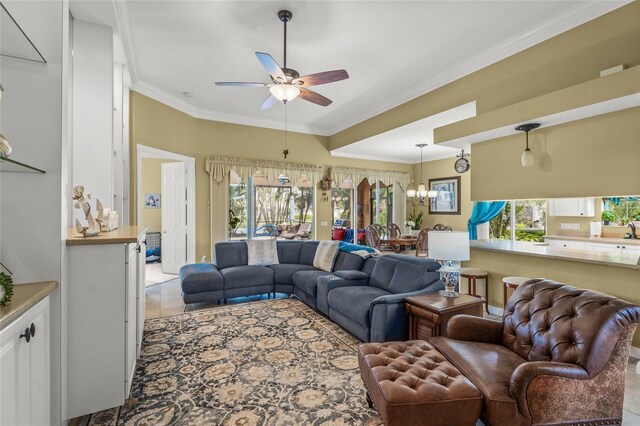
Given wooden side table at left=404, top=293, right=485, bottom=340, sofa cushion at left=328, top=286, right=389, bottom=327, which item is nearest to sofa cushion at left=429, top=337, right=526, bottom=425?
wooden side table at left=404, top=293, right=485, bottom=340

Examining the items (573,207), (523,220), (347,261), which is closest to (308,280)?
(347,261)

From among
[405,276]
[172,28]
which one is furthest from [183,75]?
[405,276]

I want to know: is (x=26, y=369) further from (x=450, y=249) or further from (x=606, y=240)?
(x=606, y=240)

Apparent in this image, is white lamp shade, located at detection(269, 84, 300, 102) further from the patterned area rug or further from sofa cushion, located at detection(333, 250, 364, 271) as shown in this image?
the patterned area rug

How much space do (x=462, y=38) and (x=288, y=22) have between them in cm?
194

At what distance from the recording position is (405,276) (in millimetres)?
3396

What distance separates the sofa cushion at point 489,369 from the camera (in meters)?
1.55

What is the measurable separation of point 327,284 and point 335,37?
9.49 ft

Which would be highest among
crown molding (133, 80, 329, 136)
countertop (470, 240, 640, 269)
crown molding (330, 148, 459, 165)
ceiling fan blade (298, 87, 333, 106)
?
crown molding (133, 80, 329, 136)

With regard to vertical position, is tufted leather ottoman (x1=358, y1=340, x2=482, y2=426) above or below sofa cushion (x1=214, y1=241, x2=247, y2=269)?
below

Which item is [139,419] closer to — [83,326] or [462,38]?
[83,326]

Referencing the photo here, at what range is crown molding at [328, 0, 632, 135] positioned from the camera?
2.85m

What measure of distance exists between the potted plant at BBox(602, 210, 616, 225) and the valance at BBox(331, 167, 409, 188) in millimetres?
4329

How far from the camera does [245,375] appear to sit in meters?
2.54
